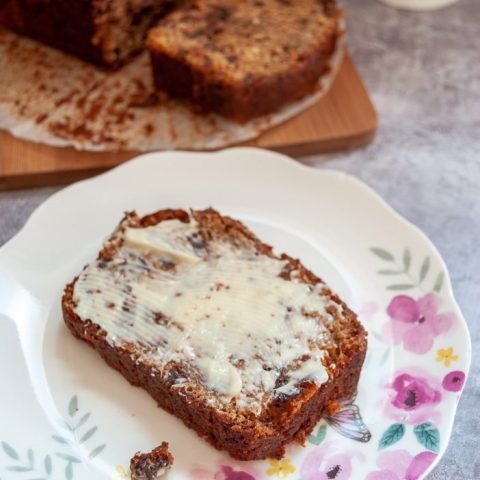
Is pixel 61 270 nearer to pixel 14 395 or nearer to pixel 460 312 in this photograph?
pixel 14 395

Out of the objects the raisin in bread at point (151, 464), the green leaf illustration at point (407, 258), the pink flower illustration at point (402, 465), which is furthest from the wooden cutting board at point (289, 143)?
the pink flower illustration at point (402, 465)

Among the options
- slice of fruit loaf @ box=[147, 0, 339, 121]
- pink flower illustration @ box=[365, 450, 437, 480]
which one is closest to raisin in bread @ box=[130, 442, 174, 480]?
pink flower illustration @ box=[365, 450, 437, 480]

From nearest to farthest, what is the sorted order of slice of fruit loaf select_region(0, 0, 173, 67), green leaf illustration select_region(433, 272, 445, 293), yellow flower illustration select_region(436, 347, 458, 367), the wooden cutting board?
yellow flower illustration select_region(436, 347, 458, 367)
green leaf illustration select_region(433, 272, 445, 293)
the wooden cutting board
slice of fruit loaf select_region(0, 0, 173, 67)

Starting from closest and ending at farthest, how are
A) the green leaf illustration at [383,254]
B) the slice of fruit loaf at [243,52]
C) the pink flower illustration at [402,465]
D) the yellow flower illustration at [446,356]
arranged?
the pink flower illustration at [402,465]
the yellow flower illustration at [446,356]
the green leaf illustration at [383,254]
the slice of fruit loaf at [243,52]

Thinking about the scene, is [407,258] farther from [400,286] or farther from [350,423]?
[350,423]

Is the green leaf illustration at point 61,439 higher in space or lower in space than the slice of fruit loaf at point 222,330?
lower

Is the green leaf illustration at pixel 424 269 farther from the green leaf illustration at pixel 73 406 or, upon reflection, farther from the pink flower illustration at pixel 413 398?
the green leaf illustration at pixel 73 406

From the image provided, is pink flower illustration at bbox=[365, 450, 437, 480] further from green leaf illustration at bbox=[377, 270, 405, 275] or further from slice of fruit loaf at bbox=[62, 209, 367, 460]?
green leaf illustration at bbox=[377, 270, 405, 275]
